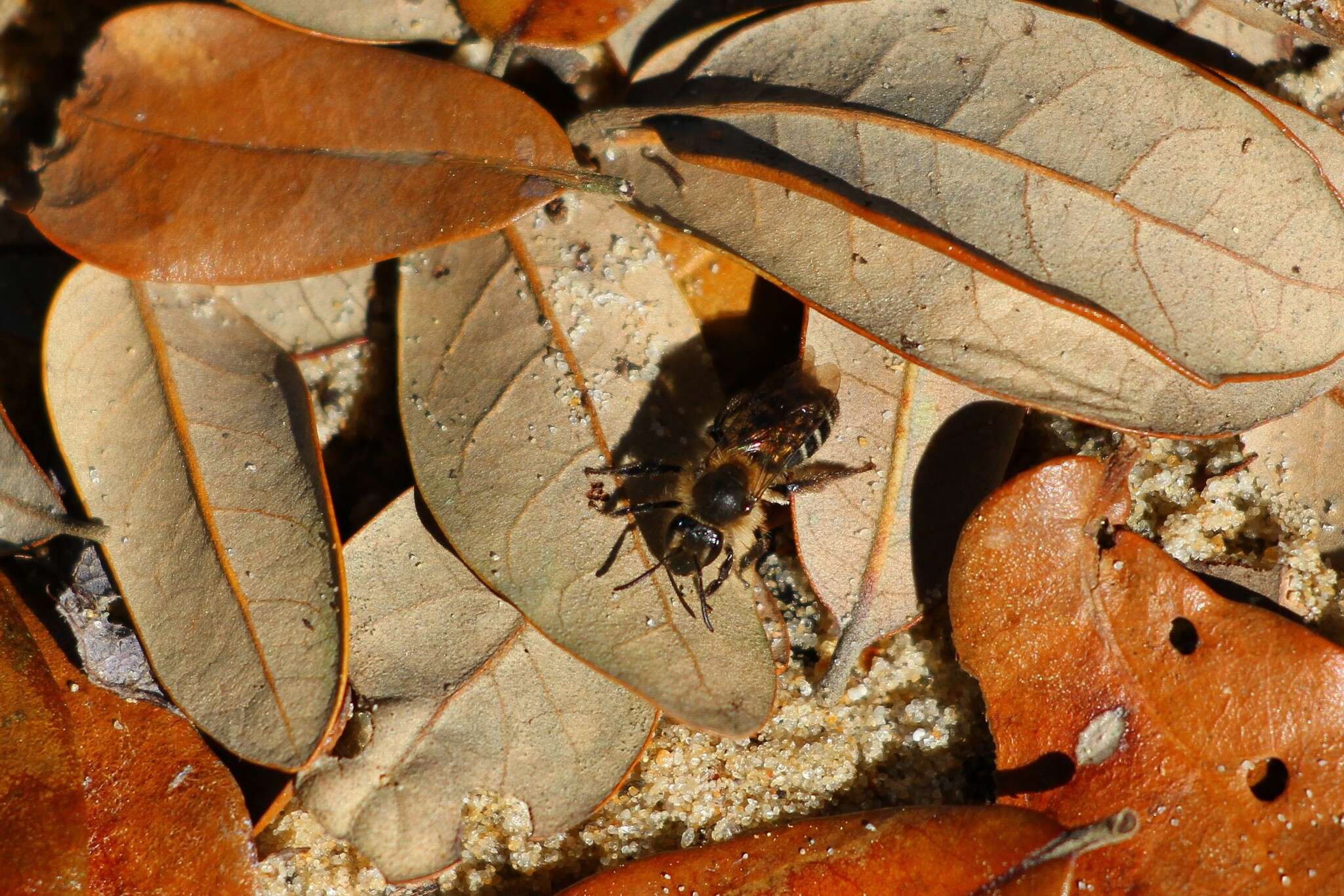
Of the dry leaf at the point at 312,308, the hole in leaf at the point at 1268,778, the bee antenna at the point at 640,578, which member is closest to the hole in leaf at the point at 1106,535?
the hole in leaf at the point at 1268,778

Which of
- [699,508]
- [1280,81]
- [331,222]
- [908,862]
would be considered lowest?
[908,862]

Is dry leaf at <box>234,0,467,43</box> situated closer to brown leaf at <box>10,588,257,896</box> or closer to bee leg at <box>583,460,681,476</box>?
bee leg at <box>583,460,681,476</box>

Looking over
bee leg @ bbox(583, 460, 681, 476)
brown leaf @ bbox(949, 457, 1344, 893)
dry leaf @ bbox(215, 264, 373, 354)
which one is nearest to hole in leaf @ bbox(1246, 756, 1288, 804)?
brown leaf @ bbox(949, 457, 1344, 893)

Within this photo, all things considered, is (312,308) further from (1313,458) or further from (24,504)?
(1313,458)

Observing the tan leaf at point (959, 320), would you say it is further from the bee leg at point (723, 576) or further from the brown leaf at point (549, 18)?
the bee leg at point (723, 576)

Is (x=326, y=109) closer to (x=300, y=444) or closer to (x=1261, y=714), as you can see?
(x=300, y=444)

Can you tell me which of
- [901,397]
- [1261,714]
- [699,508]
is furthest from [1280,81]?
[699,508]

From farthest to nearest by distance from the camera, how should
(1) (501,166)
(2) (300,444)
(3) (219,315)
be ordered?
(3) (219,315), (2) (300,444), (1) (501,166)

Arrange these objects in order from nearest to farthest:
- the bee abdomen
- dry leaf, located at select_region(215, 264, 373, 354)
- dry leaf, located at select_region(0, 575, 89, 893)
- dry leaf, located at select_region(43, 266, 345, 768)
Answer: dry leaf, located at select_region(0, 575, 89, 893)
dry leaf, located at select_region(43, 266, 345, 768)
the bee abdomen
dry leaf, located at select_region(215, 264, 373, 354)
